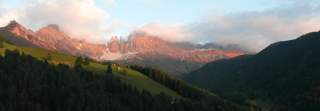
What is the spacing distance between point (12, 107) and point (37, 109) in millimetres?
7996

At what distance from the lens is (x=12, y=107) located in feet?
645

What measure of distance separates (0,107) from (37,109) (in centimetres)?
1426

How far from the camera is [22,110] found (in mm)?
199000

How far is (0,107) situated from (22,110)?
38.2 ft

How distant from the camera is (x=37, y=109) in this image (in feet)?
653

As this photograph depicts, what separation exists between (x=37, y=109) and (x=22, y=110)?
16.0ft

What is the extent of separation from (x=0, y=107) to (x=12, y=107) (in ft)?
27.4

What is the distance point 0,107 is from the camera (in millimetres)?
188375
